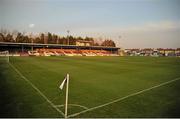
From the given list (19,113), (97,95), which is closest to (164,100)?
(97,95)

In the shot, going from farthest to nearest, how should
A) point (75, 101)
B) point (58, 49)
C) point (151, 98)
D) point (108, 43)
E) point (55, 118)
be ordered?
point (108, 43) < point (58, 49) < point (151, 98) < point (75, 101) < point (55, 118)

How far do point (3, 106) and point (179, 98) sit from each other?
7.61m

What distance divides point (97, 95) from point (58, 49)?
78021 mm

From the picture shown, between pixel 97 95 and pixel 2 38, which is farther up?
pixel 2 38

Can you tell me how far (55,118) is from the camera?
5.84 meters

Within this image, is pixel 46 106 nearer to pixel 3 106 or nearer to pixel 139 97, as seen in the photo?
pixel 3 106

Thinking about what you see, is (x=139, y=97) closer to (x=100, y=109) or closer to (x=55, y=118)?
(x=100, y=109)

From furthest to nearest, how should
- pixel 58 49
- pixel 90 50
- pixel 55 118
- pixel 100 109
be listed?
pixel 90 50
pixel 58 49
pixel 100 109
pixel 55 118

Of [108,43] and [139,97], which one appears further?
[108,43]

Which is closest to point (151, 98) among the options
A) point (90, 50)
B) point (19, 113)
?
point (19, 113)

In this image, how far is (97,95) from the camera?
878 centimetres

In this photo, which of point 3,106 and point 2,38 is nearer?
point 3,106

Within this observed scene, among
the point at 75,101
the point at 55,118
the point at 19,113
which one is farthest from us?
the point at 75,101

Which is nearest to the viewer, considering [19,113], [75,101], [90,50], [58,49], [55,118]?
[55,118]
